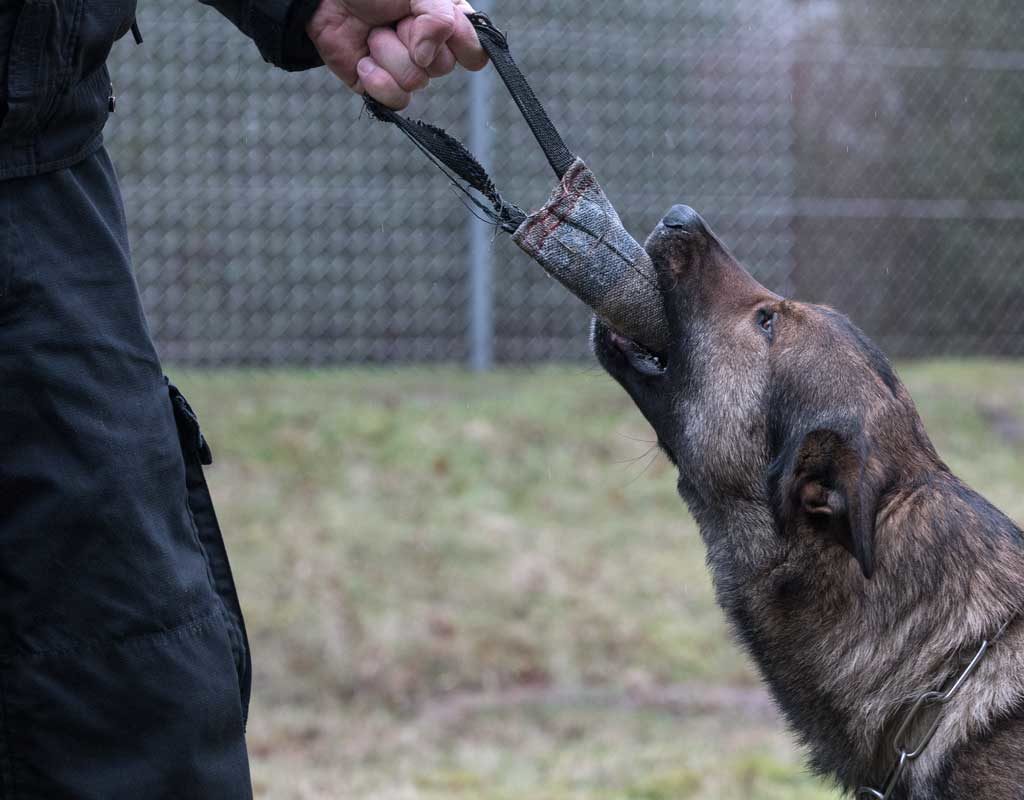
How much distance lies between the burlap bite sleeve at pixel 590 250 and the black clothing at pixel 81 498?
983 mm

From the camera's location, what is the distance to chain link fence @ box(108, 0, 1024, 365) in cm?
790

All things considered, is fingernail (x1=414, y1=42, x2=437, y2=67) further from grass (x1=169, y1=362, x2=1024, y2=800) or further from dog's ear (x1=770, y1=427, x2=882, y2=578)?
grass (x1=169, y1=362, x2=1024, y2=800)

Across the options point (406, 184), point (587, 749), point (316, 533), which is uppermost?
point (406, 184)

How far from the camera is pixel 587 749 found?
5098 mm

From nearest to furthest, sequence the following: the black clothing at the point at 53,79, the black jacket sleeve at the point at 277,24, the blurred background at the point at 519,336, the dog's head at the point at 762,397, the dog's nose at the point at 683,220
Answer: the black clothing at the point at 53,79 → the black jacket sleeve at the point at 277,24 → the dog's head at the point at 762,397 → the dog's nose at the point at 683,220 → the blurred background at the point at 519,336

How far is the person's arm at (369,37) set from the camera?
263 cm

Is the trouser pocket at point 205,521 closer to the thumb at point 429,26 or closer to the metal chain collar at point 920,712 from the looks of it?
the thumb at point 429,26

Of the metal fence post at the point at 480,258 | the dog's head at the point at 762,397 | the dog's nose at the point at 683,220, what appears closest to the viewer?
the dog's head at the point at 762,397

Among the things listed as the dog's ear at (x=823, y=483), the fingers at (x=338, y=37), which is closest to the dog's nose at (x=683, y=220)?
the dog's ear at (x=823, y=483)

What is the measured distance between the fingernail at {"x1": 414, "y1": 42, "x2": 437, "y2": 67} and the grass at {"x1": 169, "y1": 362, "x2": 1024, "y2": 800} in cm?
192

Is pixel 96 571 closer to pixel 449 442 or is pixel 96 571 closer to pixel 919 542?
pixel 919 542

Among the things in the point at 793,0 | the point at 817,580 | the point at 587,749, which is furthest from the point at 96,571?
the point at 793,0

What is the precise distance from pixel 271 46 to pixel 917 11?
774 cm

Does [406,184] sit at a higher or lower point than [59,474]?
lower
